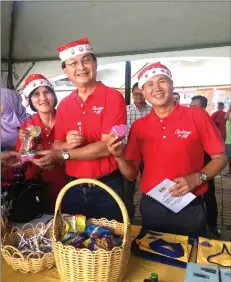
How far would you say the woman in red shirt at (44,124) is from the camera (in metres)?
1.36

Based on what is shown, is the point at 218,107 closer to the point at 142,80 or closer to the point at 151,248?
the point at 142,80

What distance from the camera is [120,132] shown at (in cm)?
93

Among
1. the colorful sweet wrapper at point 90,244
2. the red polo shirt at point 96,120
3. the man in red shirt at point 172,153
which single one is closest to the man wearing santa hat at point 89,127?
the red polo shirt at point 96,120

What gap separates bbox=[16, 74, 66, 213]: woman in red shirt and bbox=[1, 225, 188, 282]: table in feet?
1.80

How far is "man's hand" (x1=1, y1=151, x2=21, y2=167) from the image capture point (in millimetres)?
1195

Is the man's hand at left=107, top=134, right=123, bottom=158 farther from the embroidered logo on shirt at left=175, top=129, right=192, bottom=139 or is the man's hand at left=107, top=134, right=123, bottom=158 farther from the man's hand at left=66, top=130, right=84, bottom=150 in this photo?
the embroidered logo on shirt at left=175, top=129, right=192, bottom=139

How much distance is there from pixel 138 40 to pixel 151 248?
9.29ft

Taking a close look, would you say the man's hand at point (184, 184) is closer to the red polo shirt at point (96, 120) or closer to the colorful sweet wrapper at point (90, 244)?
the red polo shirt at point (96, 120)

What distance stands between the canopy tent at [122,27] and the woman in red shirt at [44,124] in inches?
63.5

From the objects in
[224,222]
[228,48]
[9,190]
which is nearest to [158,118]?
[9,190]

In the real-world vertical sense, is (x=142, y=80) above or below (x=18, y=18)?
below

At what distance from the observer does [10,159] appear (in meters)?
Answer: 1.22

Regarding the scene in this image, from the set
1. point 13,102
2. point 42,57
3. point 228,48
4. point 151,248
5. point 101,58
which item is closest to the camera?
point 151,248

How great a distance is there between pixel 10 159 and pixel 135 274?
753 mm
